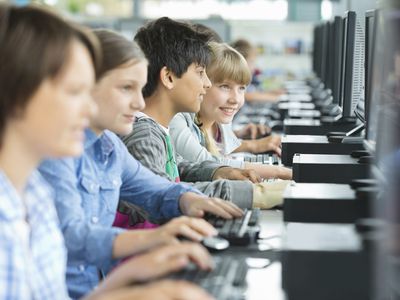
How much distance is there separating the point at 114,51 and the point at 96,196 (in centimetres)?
33

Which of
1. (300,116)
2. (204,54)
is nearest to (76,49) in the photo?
(204,54)

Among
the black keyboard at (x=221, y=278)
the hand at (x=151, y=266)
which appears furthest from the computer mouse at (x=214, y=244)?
the hand at (x=151, y=266)

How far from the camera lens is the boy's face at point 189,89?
2.62 metres

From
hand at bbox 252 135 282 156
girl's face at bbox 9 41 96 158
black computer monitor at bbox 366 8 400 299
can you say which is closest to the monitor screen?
black computer monitor at bbox 366 8 400 299

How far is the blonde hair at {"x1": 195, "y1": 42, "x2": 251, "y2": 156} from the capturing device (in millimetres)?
3334

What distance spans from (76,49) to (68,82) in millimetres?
69

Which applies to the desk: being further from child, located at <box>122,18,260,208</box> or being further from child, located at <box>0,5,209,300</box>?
child, located at <box>122,18,260,208</box>

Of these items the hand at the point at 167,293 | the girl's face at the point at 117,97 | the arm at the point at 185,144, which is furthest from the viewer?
the arm at the point at 185,144

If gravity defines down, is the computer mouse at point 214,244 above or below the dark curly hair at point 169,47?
below

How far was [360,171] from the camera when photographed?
2.26 metres

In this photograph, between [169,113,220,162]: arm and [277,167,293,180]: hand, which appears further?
[169,113,220,162]: arm

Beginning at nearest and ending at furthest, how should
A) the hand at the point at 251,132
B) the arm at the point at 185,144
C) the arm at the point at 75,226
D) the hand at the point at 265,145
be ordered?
the arm at the point at 75,226 → the arm at the point at 185,144 → the hand at the point at 265,145 → the hand at the point at 251,132

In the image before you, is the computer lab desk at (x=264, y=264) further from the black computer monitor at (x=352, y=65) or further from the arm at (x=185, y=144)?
the black computer monitor at (x=352, y=65)

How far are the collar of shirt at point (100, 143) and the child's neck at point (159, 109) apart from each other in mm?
602
